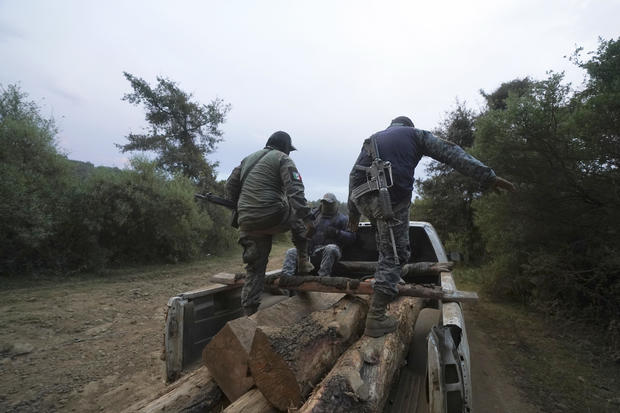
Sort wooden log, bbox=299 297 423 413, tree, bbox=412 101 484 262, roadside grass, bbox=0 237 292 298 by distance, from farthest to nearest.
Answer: tree, bbox=412 101 484 262 → roadside grass, bbox=0 237 292 298 → wooden log, bbox=299 297 423 413

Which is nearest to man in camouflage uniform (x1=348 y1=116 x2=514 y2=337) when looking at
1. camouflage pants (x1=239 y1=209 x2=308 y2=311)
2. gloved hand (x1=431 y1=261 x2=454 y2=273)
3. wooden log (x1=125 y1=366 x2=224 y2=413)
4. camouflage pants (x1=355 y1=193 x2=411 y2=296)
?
camouflage pants (x1=355 y1=193 x2=411 y2=296)

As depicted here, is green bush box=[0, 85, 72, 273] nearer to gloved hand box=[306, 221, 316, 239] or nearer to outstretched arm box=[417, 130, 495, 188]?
gloved hand box=[306, 221, 316, 239]

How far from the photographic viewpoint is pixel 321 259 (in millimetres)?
4230

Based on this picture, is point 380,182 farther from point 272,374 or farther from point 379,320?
point 272,374

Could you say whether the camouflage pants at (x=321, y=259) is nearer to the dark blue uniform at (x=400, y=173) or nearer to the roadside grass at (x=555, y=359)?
the dark blue uniform at (x=400, y=173)

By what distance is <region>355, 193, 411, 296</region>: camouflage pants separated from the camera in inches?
96.6

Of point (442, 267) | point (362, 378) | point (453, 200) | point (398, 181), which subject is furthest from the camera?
point (453, 200)

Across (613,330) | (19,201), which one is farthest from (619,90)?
(19,201)

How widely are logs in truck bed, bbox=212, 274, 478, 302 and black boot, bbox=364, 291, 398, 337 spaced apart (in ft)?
0.79

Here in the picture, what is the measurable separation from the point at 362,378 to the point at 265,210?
1813 millimetres

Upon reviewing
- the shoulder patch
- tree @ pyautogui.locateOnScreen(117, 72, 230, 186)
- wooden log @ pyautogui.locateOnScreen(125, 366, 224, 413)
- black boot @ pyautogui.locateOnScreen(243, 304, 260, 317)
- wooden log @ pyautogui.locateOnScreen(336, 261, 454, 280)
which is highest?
tree @ pyautogui.locateOnScreen(117, 72, 230, 186)

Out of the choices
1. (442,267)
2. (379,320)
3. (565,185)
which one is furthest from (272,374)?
(565,185)

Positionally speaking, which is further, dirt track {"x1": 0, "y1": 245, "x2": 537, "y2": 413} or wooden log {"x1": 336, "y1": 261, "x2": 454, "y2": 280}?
wooden log {"x1": 336, "y1": 261, "x2": 454, "y2": 280}

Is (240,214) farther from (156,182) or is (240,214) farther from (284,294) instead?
(156,182)
